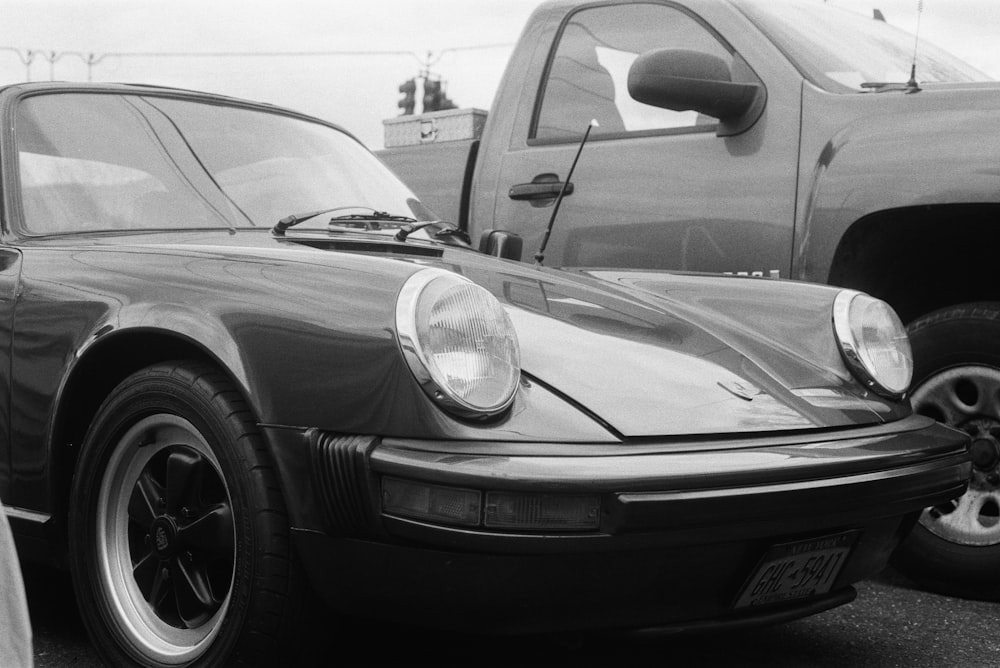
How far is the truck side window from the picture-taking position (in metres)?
4.32

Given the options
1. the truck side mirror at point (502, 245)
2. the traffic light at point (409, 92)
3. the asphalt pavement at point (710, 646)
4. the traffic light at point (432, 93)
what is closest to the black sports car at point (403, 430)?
the asphalt pavement at point (710, 646)

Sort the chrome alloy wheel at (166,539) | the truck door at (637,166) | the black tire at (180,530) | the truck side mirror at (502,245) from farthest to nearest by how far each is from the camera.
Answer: the truck door at (637,166) < the truck side mirror at (502,245) < the chrome alloy wheel at (166,539) < the black tire at (180,530)

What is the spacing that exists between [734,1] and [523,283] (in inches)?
75.6

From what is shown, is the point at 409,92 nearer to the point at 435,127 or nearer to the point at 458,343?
the point at 435,127

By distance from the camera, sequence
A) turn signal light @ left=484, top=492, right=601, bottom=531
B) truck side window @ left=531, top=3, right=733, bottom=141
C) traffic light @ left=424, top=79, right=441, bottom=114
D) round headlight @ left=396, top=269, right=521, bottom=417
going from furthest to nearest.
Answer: traffic light @ left=424, top=79, right=441, bottom=114 → truck side window @ left=531, top=3, right=733, bottom=141 → round headlight @ left=396, top=269, right=521, bottom=417 → turn signal light @ left=484, top=492, right=601, bottom=531

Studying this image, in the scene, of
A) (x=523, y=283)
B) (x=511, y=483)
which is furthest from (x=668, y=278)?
(x=511, y=483)

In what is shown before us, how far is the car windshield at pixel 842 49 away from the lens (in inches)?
160

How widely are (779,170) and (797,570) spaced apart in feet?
5.74

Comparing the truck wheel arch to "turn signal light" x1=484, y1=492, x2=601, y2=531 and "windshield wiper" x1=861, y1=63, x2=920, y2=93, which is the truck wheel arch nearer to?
"windshield wiper" x1=861, y1=63, x2=920, y2=93

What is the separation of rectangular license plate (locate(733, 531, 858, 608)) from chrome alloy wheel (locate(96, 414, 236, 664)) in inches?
40.4

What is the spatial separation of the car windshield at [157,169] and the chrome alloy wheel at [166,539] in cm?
76

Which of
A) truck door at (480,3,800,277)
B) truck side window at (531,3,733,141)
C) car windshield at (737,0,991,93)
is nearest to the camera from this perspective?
truck door at (480,3,800,277)

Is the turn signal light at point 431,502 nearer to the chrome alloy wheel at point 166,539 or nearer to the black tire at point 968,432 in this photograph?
the chrome alloy wheel at point 166,539

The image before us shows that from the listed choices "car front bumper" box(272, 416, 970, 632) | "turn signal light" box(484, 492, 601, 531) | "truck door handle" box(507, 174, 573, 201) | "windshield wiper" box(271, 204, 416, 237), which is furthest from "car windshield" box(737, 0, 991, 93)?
"turn signal light" box(484, 492, 601, 531)
